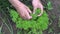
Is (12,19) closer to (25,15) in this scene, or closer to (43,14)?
(25,15)

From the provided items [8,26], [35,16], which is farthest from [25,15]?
[8,26]

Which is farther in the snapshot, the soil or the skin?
the soil

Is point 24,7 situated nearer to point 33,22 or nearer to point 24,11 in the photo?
point 24,11

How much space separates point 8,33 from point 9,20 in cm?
14

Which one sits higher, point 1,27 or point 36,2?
point 36,2

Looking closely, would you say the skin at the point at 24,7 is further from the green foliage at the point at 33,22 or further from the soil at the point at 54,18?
the soil at the point at 54,18

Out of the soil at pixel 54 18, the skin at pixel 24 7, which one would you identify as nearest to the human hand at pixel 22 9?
the skin at pixel 24 7

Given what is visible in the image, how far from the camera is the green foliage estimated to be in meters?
1.94

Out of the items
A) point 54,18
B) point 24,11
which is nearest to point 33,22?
point 24,11

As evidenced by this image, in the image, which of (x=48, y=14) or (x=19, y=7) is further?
(x=48, y=14)

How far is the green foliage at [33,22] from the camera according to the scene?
194 cm

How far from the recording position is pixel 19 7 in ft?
6.54

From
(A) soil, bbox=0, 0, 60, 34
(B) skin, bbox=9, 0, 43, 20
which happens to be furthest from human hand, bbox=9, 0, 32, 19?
(A) soil, bbox=0, 0, 60, 34

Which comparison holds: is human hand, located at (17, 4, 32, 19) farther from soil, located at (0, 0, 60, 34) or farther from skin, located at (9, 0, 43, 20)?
soil, located at (0, 0, 60, 34)
